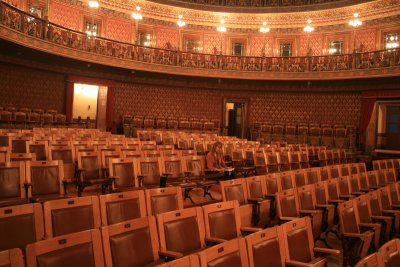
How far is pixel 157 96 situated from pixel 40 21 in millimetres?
7153

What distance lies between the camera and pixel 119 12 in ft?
59.4

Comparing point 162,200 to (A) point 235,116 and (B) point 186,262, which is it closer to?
(B) point 186,262

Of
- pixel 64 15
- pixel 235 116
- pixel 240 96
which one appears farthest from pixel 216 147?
pixel 235 116

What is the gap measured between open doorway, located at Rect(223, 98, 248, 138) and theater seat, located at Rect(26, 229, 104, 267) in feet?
53.5

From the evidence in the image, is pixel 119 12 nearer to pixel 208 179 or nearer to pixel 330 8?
pixel 330 8

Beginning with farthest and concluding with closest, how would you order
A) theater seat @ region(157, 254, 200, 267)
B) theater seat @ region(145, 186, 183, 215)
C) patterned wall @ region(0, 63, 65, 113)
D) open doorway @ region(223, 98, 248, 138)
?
1. open doorway @ region(223, 98, 248, 138)
2. patterned wall @ region(0, 63, 65, 113)
3. theater seat @ region(145, 186, 183, 215)
4. theater seat @ region(157, 254, 200, 267)

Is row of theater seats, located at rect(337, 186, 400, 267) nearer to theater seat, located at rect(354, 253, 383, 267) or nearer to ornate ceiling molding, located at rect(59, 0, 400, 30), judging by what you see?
theater seat, located at rect(354, 253, 383, 267)

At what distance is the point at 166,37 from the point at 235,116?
5.75m

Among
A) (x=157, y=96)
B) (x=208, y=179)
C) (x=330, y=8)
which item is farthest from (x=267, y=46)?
(x=208, y=179)

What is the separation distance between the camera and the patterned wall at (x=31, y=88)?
13500 millimetres

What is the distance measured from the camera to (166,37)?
19.3 m

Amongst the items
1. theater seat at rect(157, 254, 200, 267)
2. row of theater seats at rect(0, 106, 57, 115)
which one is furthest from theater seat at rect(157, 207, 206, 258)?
row of theater seats at rect(0, 106, 57, 115)

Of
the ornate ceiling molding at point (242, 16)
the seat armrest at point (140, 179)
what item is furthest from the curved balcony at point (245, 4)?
the seat armrest at point (140, 179)

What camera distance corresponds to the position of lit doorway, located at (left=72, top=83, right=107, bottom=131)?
17.3 meters
